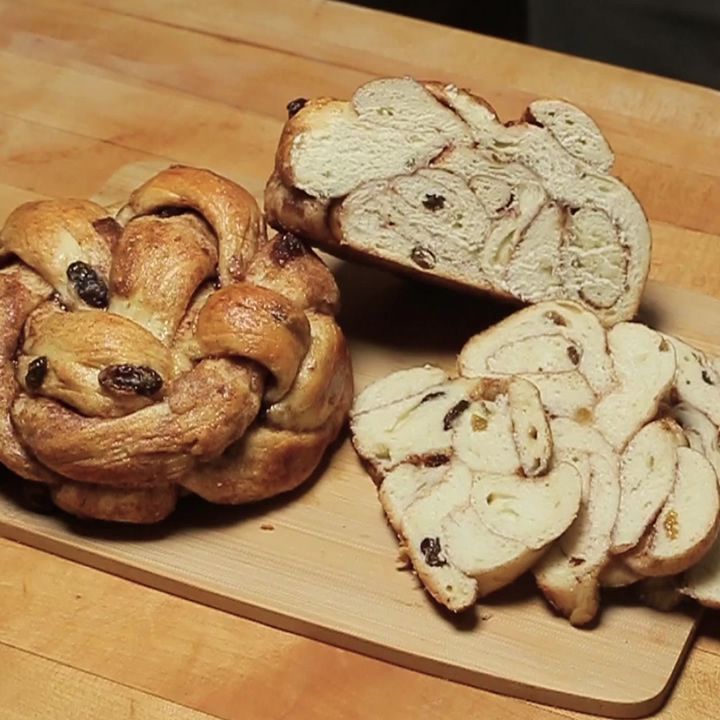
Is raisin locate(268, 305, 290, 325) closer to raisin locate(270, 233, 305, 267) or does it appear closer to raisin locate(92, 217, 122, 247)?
raisin locate(270, 233, 305, 267)

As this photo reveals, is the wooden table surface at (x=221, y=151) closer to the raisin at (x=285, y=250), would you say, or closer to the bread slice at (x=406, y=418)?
the bread slice at (x=406, y=418)

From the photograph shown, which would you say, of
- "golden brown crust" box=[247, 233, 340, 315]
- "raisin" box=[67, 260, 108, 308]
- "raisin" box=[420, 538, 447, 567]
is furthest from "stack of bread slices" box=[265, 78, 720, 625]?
"raisin" box=[67, 260, 108, 308]

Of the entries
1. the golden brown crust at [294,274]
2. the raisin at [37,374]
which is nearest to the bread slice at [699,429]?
the golden brown crust at [294,274]

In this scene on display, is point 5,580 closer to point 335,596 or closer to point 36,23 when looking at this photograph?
point 335,596

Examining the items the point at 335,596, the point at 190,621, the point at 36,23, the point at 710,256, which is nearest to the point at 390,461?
the point at 335,596

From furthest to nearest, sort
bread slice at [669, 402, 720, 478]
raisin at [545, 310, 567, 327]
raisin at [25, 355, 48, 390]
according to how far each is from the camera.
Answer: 1. raisin at [545, 310, 567, 327]
2. bread slice at [669, 402, 720, 478]
3. raisin at [25, 355, 48, 390]

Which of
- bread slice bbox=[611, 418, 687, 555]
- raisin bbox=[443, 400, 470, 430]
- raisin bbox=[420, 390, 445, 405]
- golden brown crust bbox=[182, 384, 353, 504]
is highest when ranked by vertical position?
bread slice bbox=[611, 418, 687, 555]
